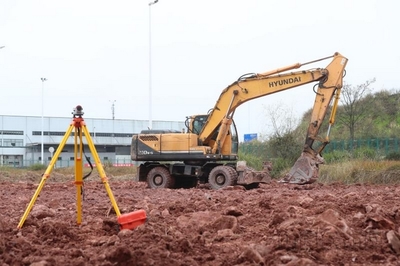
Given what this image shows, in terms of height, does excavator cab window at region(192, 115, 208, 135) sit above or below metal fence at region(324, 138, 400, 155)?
above

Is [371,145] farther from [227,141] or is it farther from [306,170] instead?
[227,141]

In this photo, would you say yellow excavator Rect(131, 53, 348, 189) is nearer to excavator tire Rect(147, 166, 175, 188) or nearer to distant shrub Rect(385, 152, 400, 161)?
excavator tire Rect(147, 166, 175, 188)

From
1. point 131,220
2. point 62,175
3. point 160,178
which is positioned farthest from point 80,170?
point 62,175

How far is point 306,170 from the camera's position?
2108 cm

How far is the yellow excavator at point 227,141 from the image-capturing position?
69.4ft

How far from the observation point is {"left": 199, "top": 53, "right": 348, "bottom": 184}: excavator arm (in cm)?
2122

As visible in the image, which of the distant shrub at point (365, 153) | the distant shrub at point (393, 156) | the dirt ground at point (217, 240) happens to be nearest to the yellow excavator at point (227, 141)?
the distant shrub at point (365, 153)

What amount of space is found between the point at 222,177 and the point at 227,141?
162 centimetres

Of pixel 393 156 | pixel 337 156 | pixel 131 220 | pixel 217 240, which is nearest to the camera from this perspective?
pixel 217 240

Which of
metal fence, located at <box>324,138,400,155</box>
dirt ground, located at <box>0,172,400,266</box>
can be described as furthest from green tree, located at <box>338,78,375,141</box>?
dirt ground, located at <box>0,172,400,266</box>

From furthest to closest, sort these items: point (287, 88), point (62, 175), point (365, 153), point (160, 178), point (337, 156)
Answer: point (62, 175) < point (337, 156) < point (365, 153) < point (160, 178) < point (287, 88)

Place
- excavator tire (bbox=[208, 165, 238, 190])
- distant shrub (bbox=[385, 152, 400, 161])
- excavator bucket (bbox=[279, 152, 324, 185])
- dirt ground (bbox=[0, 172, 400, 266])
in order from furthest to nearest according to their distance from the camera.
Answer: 1. distant shrub (bbox=[385, 152, 400, 161])
2. excavator bucket (bbox=[279, 152, 324, 185])
3. excavator tire (bbox=[208, 165, 238, 190])
4. dirt ground (bbox=[0, 172, 400, 266])

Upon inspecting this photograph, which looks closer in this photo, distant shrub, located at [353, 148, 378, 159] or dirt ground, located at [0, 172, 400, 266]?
dirt ground, located at [0, 172, 400, 266]

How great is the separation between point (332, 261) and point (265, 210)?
3958 millimetres
